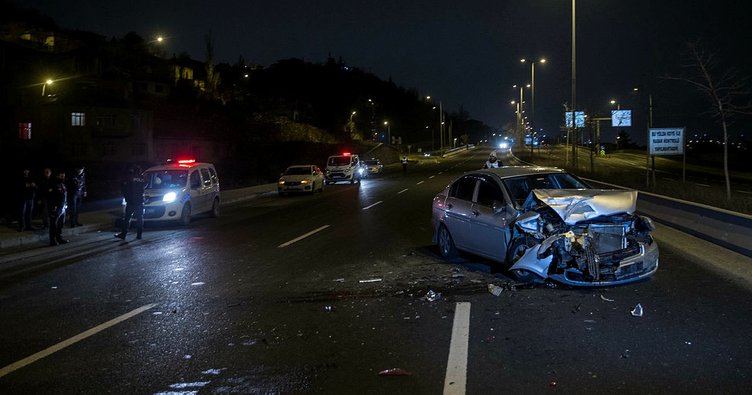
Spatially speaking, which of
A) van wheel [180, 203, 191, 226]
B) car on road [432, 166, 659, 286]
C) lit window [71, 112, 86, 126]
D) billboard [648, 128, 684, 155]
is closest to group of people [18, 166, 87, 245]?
van wheel [180, 203, 191, 226]

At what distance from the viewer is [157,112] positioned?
59.0 metres

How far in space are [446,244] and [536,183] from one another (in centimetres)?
193

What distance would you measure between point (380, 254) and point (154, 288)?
4.08m

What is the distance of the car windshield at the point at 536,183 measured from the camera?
942 centimetres

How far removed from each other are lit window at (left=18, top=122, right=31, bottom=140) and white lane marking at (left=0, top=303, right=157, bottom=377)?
42.1 meters

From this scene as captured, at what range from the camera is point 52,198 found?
13.2m

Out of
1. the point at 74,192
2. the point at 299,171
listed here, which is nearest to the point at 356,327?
the point at 74,192

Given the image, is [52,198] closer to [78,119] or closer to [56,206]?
[56,206]

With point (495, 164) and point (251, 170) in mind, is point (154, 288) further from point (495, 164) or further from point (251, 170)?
point (251, 170)

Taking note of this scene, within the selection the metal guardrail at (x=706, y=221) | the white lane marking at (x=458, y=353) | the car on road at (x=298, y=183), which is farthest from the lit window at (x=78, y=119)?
the white lane marking at (x=458, y=353)

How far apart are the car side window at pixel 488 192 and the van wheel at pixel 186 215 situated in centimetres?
1053

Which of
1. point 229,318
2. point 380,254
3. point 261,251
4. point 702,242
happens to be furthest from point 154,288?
point 702,242

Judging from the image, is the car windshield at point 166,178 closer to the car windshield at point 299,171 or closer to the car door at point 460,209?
the car door at point 460,209

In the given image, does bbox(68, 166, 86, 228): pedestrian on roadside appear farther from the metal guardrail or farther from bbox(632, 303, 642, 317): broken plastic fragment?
the metal guardrail
